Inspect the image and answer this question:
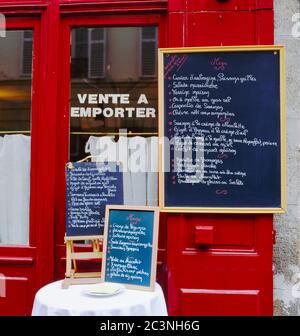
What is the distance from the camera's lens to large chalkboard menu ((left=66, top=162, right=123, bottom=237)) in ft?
11.9

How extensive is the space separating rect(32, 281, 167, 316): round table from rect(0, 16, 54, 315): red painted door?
1052mm

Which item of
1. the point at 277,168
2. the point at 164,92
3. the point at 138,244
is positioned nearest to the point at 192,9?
the point at 164,92

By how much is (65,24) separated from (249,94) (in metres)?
1.94

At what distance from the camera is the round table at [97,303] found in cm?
296

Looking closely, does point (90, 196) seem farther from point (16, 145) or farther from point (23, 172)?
point (16, 145)

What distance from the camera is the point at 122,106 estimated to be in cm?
444

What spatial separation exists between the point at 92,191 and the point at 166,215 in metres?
A: 0.84

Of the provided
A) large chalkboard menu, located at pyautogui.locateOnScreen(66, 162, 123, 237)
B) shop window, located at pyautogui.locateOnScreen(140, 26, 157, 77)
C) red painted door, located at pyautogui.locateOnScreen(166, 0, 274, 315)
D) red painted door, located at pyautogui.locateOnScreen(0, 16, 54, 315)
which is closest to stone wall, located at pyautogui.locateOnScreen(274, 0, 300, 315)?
red painted door, located at pyautogui.locateOnScreen(166, 0, 274, 315)

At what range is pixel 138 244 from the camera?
3432 mm

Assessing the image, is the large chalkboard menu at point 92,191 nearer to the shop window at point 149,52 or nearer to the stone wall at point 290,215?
the shop window at point 149,52

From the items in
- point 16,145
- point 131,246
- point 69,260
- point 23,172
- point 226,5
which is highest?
point 226,5

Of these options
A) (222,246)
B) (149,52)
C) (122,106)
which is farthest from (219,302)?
(149,52)

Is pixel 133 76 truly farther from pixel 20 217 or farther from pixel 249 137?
pixel 20 217

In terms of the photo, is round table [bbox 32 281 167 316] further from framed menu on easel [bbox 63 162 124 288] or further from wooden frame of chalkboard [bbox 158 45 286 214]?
wooden frame of chalkboard [bbox 158 45 286 214]
